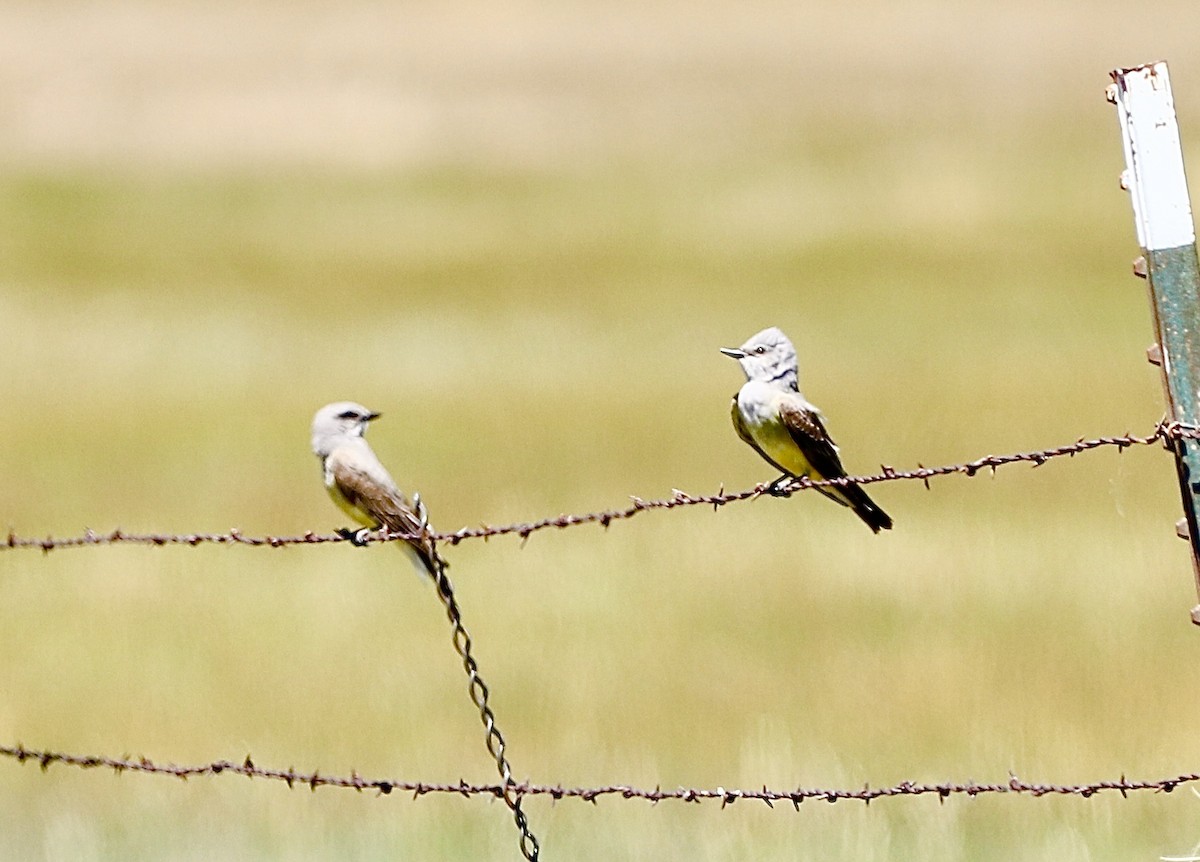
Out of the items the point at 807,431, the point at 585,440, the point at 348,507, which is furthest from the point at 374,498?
the point at 585,440

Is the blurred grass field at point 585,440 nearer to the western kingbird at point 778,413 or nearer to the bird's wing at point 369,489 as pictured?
the bird's wing at point 369,489

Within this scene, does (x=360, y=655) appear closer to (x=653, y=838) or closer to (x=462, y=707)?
(x=462, y=707)

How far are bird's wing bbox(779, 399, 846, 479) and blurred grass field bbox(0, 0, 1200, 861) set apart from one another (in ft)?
5.63

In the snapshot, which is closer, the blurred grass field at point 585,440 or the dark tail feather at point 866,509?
the dark tail feather at point 866,509

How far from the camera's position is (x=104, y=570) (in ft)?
44.5

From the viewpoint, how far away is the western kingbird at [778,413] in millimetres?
6578

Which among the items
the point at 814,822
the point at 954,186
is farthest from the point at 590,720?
the point at 954,186

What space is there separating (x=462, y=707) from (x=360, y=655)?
1286 millimetres

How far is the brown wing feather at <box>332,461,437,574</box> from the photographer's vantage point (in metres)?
7.17

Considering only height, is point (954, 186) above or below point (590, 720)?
above

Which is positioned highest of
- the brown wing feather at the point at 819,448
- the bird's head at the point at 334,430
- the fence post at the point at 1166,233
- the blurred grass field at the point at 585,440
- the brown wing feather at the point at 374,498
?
the blurred grass field at the point at 585,440

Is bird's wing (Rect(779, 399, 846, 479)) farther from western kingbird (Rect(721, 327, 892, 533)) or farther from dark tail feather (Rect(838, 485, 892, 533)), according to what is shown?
dark tail feather (Rect(838, 485, 892, 533))

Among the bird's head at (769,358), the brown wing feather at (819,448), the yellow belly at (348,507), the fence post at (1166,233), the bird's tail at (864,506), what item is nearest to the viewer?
the fence post at (1166,233)

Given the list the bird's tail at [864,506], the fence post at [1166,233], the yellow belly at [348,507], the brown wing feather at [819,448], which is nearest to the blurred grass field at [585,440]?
the yellow belly at [348,507]
